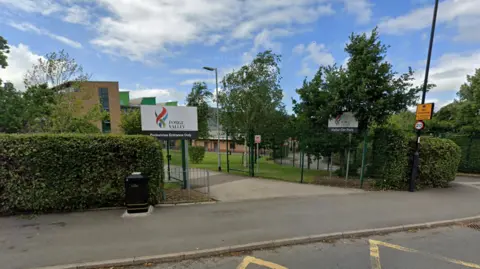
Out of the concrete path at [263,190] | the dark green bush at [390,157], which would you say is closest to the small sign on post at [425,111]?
the dark green bush at [390,157]

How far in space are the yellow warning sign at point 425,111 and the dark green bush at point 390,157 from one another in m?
0.92

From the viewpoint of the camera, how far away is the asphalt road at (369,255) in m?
3.71

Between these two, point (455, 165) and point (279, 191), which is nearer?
point (279, 191)

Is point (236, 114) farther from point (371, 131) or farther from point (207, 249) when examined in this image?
point (207, 249)

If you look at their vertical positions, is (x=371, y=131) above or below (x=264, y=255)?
above

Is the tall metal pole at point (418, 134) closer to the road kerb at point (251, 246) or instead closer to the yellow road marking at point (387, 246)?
the road kerb at point (251, 246)

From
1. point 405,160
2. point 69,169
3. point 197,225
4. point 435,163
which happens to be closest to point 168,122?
point 69,169

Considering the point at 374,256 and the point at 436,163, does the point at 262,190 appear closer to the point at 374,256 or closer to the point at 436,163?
the point at 374,256

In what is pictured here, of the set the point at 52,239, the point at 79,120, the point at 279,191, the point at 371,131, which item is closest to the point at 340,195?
the point at 279,191

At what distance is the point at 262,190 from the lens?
28.8ft

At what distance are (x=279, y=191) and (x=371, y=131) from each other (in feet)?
15.9

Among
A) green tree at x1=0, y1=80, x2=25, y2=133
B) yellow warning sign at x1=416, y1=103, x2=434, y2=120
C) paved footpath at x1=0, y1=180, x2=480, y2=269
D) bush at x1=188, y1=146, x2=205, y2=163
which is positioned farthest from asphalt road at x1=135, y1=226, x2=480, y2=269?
green tree at x1=0, y1=80, x2=25, y2=133

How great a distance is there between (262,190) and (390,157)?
5.15 metres

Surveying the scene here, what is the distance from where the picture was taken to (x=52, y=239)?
445cm
